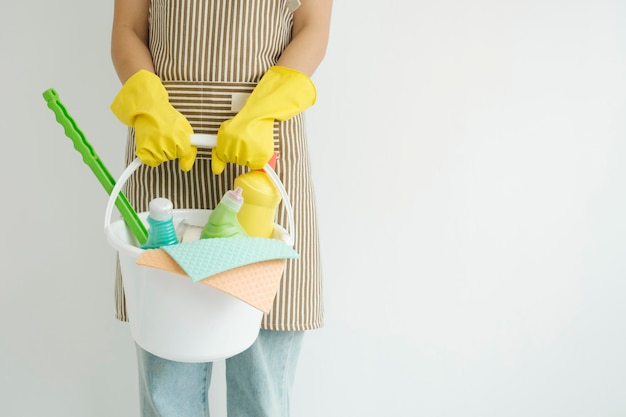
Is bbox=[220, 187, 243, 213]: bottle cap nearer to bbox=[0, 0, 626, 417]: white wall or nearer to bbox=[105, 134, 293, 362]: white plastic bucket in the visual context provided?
bbox=[105, 134, 293, 362]: white plastic bucket

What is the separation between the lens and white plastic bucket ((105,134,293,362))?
30.6 inches

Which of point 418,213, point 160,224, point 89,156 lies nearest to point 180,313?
point 160,224

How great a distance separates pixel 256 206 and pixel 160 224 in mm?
125

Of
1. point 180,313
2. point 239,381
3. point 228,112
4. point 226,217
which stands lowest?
point 239,381

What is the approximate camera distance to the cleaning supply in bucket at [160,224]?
2.64ft

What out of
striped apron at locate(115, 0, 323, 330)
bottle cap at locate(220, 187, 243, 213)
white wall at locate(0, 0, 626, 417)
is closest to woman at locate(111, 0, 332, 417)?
striped apron at locate(115, 0, 323, 330)

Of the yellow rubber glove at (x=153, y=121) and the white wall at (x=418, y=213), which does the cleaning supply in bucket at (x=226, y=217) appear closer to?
the yellow rubber glove at (x=153, y=121)

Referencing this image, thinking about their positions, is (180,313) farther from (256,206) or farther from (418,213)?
(418,213)

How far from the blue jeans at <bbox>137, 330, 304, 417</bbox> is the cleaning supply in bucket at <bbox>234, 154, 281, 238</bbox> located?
22cm

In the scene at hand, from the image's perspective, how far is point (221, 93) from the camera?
3.21 feet

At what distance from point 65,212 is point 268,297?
85 centimetres

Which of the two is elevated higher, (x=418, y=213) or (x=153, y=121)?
(x=153, y=121)

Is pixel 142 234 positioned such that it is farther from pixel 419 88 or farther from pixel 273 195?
pixel 419 88

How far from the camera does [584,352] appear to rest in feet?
4.73
